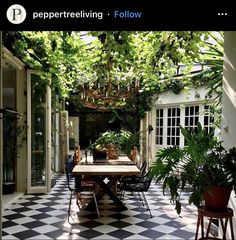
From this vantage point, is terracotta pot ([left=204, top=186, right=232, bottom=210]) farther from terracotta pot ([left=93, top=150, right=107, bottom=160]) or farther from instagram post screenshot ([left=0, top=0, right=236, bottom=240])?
terracotta pot ([left=93, top=150, right=107, bottom=160])

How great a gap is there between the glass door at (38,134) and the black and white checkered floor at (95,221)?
0.73 meters

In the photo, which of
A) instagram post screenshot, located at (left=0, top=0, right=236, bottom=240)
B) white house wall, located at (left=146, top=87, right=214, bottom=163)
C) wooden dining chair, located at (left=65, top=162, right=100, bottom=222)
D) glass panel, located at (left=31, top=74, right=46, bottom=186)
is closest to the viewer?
instagram post screenshot, located at (left=0, top=0, right=236, bottom=240)

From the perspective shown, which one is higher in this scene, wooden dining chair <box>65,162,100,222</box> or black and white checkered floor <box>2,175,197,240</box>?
wooden dining chair <box>65,162,100,222</box>

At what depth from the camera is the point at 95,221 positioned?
4.45 m

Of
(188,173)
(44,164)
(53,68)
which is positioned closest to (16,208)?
(44,164)

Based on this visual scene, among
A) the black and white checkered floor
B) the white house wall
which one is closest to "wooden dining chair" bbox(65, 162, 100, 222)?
the black and white checkered floor

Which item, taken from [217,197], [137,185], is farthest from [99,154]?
[217,197]

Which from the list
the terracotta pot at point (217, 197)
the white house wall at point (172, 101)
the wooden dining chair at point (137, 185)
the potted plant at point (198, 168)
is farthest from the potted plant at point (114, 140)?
the terracotta pot at point (217, 197)

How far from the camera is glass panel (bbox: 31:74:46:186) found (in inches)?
258

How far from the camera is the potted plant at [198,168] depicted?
267 centimetres

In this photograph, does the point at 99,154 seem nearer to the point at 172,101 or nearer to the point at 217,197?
the point at 172,101

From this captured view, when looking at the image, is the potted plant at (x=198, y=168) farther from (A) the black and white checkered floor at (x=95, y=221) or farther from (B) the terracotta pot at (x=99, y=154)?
(B) the terracotta pot at (x=99, y=154)

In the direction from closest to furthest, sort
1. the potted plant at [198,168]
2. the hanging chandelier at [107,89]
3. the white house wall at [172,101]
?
the potted plant at [198,168] < the hanging chandelier at [107,89] < the white house wall at [172,101]
